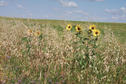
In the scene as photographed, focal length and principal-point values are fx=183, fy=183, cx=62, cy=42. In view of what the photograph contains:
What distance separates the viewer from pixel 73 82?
2719 mm

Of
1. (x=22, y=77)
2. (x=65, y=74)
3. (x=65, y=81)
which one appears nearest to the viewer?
(x=22, y=77)

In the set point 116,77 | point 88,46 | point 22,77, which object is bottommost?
point 116,77

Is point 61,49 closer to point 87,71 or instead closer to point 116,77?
point 87,71

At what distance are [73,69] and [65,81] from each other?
2.27 feet

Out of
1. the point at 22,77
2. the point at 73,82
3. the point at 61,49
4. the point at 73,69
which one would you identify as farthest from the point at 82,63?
the point at 22,77

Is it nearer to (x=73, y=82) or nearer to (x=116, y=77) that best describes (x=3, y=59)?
(x=73, y=82)

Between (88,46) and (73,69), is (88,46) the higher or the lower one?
the higher one

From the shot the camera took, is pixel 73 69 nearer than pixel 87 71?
No

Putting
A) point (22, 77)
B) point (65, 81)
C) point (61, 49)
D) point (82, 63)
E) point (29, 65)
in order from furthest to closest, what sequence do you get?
point (61, 49)
point (82, 63)
point (29, 65)
point (65, 81)
point (22, 77)

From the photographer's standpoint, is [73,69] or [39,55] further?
[39,55]

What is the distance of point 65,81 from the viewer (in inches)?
108

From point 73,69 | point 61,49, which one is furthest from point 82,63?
point 61,49

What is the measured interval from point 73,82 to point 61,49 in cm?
124

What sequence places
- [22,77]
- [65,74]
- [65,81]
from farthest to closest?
1. [65,74]
2. [65,81]
3. [22,77]
